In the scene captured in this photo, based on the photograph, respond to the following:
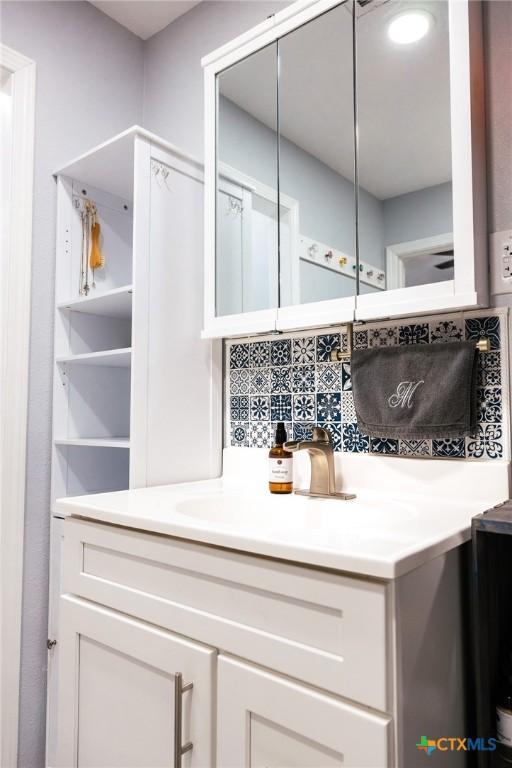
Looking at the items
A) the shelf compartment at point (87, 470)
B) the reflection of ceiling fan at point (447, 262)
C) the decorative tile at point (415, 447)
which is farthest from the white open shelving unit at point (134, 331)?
the reflection of ceiling fan at point (447, 262)

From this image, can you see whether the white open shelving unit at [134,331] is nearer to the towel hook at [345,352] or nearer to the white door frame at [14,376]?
A: the white door frame at [14,376]

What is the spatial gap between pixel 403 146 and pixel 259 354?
0.66 meters

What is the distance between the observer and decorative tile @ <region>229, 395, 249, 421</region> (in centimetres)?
158

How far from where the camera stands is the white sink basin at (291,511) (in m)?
1.13

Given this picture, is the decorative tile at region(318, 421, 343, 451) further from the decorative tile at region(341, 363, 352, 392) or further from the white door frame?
the white door frame

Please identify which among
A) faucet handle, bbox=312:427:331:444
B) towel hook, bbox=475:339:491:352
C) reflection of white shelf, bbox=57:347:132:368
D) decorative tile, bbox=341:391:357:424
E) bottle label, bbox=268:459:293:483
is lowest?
bottle label, bbox=268:459:293:483

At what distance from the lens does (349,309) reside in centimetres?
123

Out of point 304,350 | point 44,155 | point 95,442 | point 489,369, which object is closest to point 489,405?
point 489,369

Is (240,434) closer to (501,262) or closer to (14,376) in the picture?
(14,376)

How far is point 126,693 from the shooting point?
1.02m

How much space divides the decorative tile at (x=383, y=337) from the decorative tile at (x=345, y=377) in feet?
0.29

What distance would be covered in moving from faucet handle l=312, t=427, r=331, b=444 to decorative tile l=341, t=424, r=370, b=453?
0.07 metres

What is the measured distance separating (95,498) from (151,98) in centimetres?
157

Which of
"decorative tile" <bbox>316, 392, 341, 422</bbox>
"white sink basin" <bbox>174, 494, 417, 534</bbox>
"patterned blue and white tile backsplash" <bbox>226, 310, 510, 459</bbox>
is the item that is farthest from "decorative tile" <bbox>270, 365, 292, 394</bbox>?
"white sink basin" <bbox>174, 494, 417, 534</bbox>
